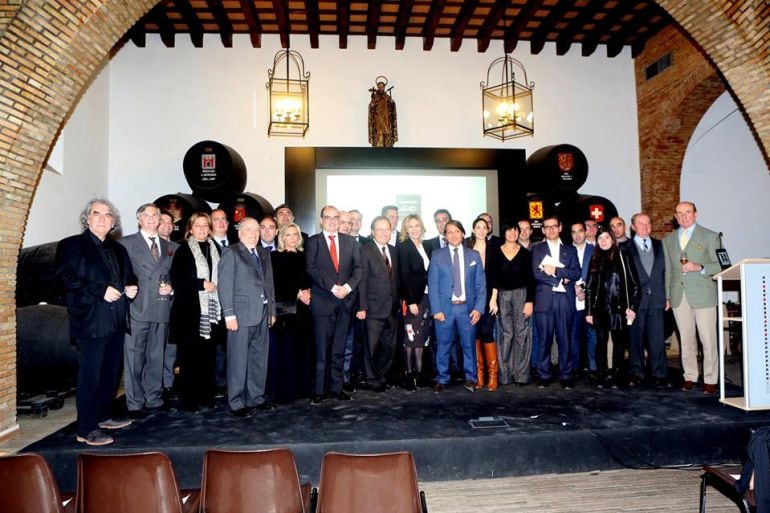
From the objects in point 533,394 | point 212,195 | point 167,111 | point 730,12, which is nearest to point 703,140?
point 730,12

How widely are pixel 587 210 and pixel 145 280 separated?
5776mm

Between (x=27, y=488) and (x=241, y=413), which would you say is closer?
(x=27, y=488)

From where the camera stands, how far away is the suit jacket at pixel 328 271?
408 centimetres

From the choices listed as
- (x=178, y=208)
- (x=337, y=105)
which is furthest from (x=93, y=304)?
(x=337, y=105)

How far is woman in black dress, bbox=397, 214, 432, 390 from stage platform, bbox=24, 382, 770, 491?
2.22ft

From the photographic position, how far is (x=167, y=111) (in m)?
7.68

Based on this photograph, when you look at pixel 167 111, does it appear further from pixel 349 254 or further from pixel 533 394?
pixel 533 394

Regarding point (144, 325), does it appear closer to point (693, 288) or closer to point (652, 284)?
point (652, 284)

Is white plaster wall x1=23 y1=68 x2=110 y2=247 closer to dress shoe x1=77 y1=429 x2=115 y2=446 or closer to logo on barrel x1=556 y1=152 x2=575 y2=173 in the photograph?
dress shoe x1=77 y1=429 x2=115 y2=446

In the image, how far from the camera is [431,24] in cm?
738

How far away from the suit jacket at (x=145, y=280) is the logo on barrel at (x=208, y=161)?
9.90 feet

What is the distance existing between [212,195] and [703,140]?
8407mm

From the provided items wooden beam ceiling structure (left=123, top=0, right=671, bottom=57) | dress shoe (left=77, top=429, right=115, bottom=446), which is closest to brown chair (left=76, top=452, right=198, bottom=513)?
dress shoe (left=77, top=429, right=115, bottom=446)

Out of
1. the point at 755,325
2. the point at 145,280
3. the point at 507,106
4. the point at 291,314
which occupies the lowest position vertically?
the point at 755,325
